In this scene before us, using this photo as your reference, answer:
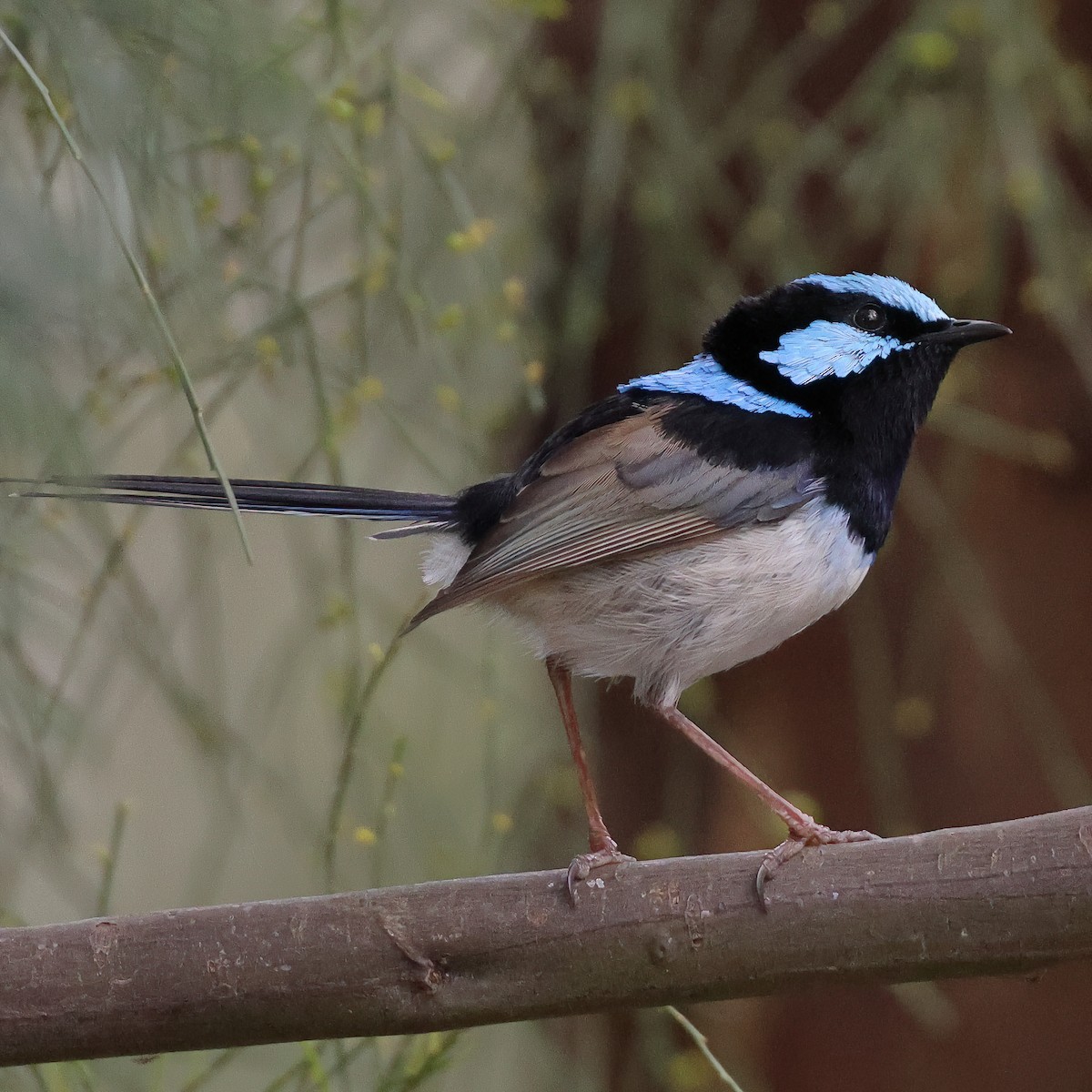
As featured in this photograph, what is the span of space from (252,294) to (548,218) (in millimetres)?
871

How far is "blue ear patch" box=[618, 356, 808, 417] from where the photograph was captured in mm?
1903

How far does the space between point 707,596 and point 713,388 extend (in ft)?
1.00

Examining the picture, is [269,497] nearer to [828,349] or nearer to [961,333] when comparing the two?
[828,349]

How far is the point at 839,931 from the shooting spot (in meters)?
1.31

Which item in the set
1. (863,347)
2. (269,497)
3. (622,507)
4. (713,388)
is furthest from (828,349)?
(269,497)

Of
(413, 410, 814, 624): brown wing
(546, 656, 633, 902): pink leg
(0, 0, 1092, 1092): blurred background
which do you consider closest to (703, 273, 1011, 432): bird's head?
(413, 410, 814, 624): brown wing

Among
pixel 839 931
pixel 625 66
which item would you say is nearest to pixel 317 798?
pixel 625 66

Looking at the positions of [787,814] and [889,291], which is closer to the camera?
[787,814]

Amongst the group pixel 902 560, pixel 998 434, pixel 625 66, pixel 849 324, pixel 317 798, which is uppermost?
pixel 625 66

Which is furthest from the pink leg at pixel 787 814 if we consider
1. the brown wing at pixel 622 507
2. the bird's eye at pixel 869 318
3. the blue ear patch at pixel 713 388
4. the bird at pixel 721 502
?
the bird's eye at pixel 869 318

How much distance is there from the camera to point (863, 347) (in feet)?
6.11

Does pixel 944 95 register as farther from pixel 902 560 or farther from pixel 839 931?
pixel 839 931

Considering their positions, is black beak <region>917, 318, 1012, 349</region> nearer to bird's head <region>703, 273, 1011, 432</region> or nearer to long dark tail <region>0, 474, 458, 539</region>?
bird's head <region>703, 273, 1011, 432</region>

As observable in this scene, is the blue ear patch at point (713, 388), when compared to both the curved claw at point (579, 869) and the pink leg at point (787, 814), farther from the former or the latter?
the curved claw at point (579, 869)
